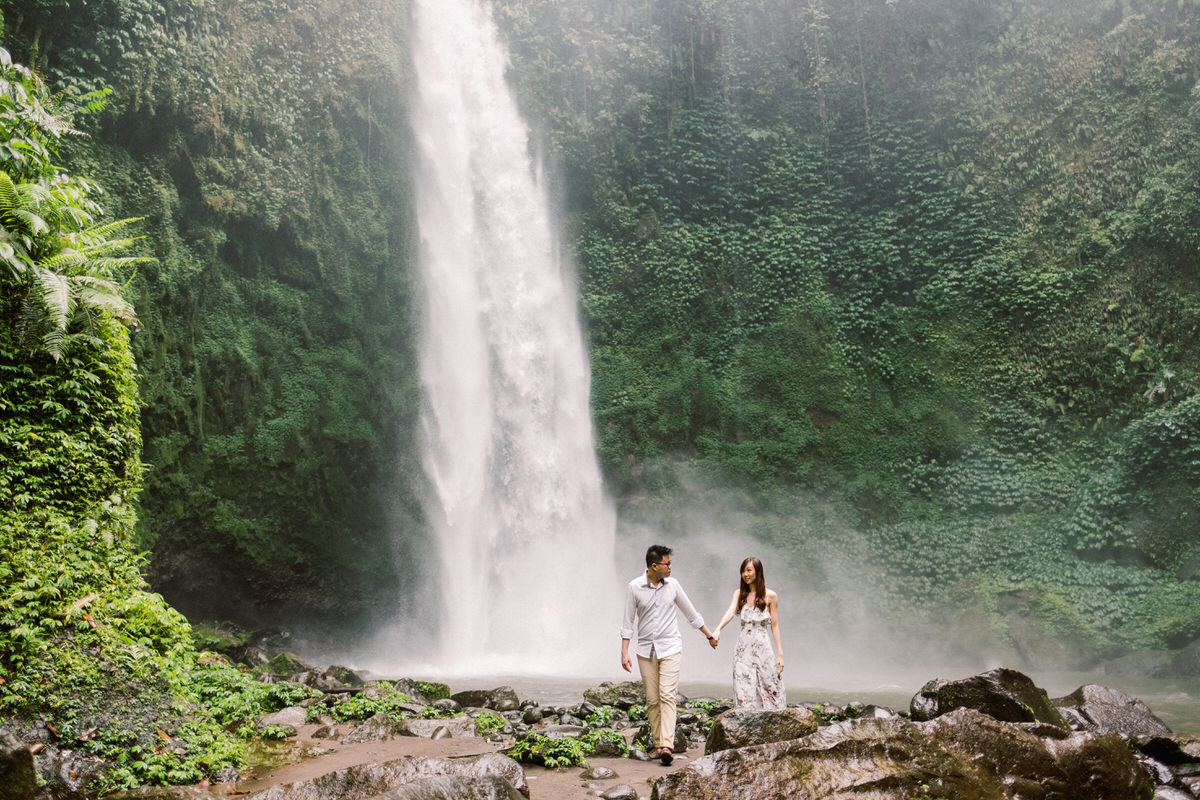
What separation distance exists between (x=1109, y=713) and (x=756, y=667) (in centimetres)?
338

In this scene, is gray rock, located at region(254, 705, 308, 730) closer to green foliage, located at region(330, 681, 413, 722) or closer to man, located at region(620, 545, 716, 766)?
green foliage, located at region(330, 681, 413, 722)

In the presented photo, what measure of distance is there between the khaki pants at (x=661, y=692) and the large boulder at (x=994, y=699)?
1.64m

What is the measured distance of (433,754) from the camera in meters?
5.44

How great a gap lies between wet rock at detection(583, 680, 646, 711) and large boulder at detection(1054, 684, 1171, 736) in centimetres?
377

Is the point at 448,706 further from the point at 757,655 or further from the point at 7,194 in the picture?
the point at 7,194

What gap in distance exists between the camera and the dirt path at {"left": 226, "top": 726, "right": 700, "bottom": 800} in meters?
4.53

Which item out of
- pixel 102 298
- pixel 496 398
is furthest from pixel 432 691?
pixel 496 398

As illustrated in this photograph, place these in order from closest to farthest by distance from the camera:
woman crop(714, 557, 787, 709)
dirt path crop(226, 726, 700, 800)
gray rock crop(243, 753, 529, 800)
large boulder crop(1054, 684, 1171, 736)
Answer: gray rock crop(243, 753, 529, 800), dirt path crop(226, 726, 700, 800), woman crop(714, 557, 787, 709), large boulder crop(1054, 684, 1171, 736)

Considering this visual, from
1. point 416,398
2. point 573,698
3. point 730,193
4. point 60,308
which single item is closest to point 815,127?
point 730,193

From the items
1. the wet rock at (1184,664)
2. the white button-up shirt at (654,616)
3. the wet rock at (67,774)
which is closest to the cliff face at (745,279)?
the wet rock at (1184,664)

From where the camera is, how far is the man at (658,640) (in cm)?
521

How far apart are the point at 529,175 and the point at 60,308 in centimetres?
1417

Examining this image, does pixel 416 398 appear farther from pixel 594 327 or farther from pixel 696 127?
pixel 696 127

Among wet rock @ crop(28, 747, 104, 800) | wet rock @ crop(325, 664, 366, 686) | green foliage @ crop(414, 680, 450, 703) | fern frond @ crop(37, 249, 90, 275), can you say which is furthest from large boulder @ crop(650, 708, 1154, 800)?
wet rock @ crop(325, 664, 366, 686)
